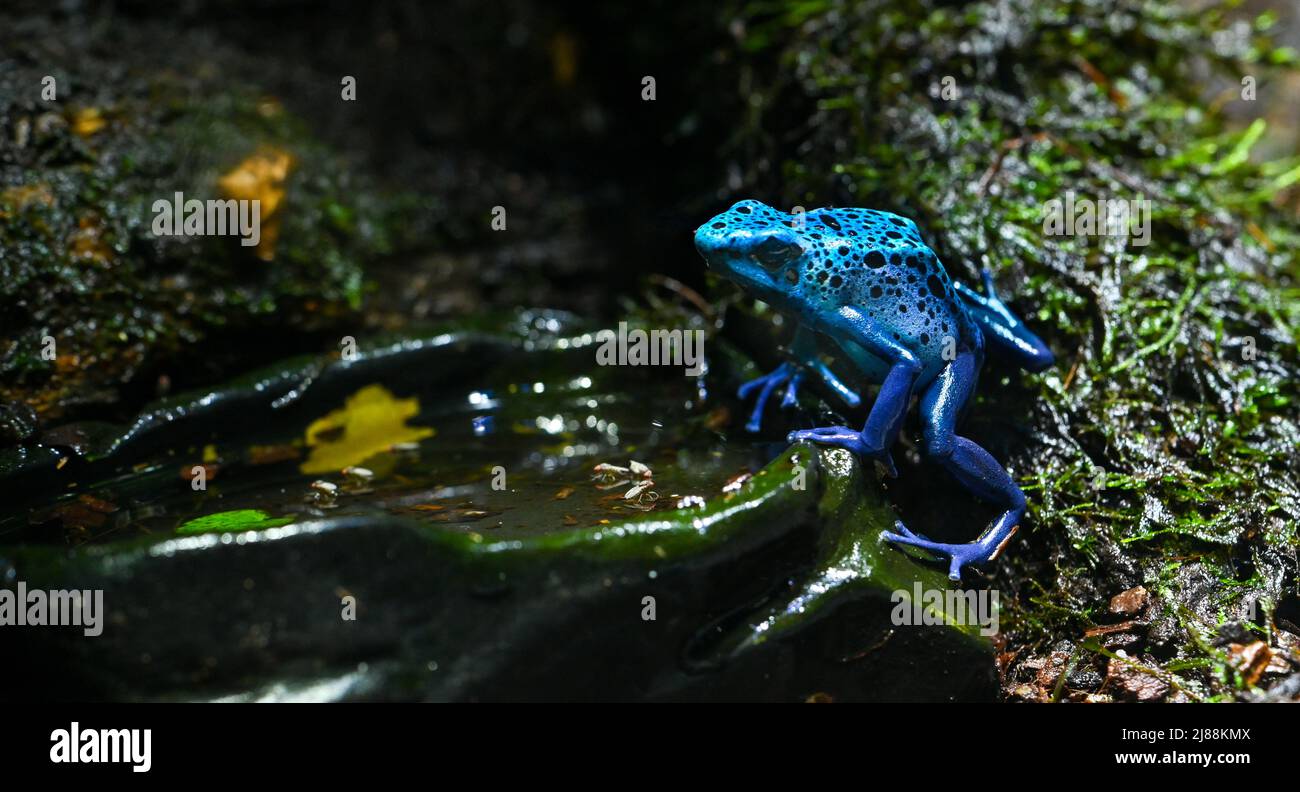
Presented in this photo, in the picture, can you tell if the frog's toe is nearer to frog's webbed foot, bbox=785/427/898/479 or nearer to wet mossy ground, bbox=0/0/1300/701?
wet mossy ground, bbox=0/0/1300/701

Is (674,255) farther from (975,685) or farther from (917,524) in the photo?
(975,685)

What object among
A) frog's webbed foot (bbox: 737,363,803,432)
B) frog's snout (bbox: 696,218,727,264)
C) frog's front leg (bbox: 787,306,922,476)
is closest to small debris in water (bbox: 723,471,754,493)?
frog's front leg (bbox: 787,306,922,476)

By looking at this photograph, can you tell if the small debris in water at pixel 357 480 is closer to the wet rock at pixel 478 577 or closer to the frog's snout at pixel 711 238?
the wet rock at pixel 478 577

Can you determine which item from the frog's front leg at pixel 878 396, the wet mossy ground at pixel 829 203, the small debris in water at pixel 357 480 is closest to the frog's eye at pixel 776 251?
the frog's front leg at pixel 878 396

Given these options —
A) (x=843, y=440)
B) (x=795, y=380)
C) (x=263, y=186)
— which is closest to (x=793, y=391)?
(x=795, y=380)

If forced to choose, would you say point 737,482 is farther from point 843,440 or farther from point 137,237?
point 137,237

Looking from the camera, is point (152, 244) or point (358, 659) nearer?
point (358, 659)

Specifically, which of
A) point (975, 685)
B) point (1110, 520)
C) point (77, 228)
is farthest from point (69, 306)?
point (1110, 520)

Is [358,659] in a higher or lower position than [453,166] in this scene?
lower
